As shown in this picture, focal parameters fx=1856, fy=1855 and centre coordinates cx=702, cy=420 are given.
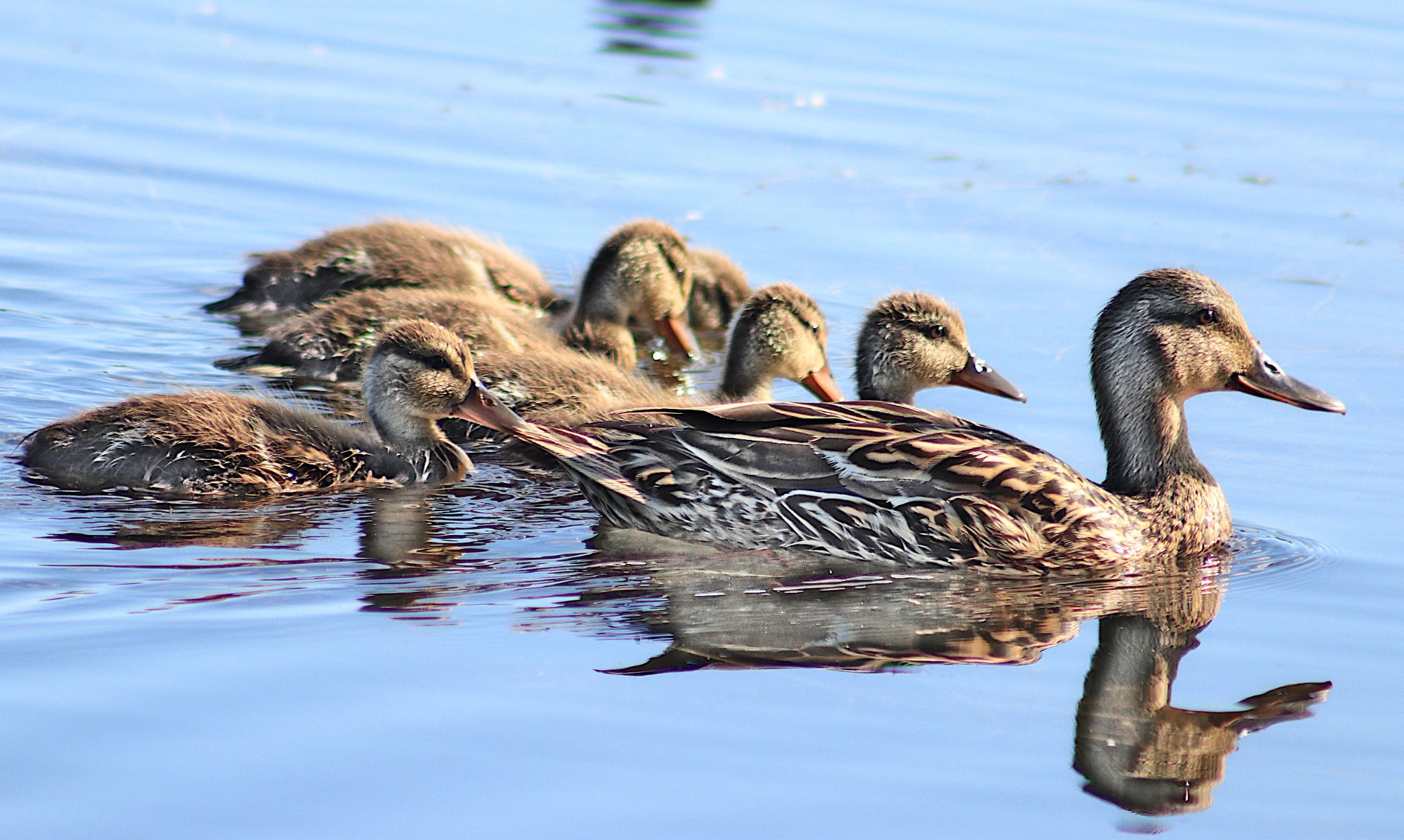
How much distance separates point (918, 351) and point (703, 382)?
1.65 meters

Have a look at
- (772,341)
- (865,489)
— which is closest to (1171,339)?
(865,489)

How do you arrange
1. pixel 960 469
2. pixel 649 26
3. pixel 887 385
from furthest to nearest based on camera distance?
pixel 649 26
pixel 887 385
pixel 960 469

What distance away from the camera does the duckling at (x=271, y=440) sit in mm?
6379

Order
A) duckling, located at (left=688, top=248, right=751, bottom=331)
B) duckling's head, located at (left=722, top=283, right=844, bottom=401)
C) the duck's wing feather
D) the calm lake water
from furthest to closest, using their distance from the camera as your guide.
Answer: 1. duckling, located at (left=688, top=248, right=751, bottom=331)
2. duckling's head, located at (left=722, top=283, right=844, bottom=401)
3. the duck's wing feather
4. the calm lake water

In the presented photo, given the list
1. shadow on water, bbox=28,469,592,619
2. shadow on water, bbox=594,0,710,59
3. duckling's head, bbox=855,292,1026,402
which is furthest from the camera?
shadow on water, bbox=594,0,710,59

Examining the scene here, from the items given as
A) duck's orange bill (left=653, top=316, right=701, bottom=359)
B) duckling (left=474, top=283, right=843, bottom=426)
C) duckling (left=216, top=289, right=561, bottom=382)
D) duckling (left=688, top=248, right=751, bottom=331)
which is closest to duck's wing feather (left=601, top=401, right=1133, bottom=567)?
duckling (left=474, top=283, right=843, bottom=426)

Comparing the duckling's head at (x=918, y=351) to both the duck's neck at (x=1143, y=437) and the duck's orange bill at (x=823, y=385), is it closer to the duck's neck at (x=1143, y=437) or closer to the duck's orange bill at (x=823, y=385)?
the duck's orange bill at (x=823, y=385)

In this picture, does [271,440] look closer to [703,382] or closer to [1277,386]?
[703,382]

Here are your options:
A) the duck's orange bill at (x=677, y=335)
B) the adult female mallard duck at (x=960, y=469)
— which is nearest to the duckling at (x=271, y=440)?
the adult female mallard duck at (x=960, y=469)

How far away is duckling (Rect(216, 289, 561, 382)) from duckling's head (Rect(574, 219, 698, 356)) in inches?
21.8

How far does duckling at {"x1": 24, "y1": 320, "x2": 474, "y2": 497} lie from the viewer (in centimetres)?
638

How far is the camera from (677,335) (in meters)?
9.02

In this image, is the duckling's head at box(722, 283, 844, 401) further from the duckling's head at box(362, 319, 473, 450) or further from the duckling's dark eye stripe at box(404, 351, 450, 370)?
the duckling's dark eye stripe at box(404, 351, 450, 370)

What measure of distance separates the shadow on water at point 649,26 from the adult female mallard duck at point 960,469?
739cm
